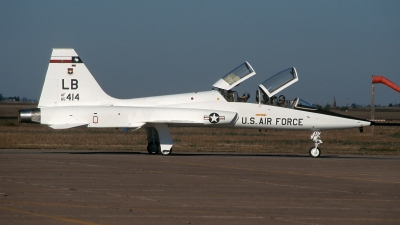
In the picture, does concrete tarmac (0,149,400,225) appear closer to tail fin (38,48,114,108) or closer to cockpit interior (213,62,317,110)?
tail fin (38,48,114,108)

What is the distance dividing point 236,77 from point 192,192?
37.7ft

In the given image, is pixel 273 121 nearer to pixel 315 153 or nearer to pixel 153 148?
pixel 315 153

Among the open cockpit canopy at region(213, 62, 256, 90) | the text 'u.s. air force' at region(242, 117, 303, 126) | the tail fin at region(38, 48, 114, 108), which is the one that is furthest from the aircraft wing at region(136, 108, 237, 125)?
the tail fin at region(38, 48, 114, 108)

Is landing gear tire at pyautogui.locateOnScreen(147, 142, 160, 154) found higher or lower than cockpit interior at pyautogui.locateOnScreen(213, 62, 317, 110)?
lower

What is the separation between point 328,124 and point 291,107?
5.41 ft

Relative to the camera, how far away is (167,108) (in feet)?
76.7

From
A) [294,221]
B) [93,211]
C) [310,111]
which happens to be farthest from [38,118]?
[294,221]

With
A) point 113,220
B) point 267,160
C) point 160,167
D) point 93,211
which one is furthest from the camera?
point 267,160

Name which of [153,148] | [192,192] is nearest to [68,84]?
[153,148]

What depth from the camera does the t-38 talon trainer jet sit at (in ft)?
74.7

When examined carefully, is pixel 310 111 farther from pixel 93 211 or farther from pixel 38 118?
pixel 93 211

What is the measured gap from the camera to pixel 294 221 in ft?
33.2

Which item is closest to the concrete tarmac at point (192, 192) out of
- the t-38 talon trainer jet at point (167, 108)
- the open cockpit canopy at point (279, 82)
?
the t-38 talon trainer jet at point (167, 108)

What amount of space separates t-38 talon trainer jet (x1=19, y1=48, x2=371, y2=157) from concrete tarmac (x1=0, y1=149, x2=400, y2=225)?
2539mm
